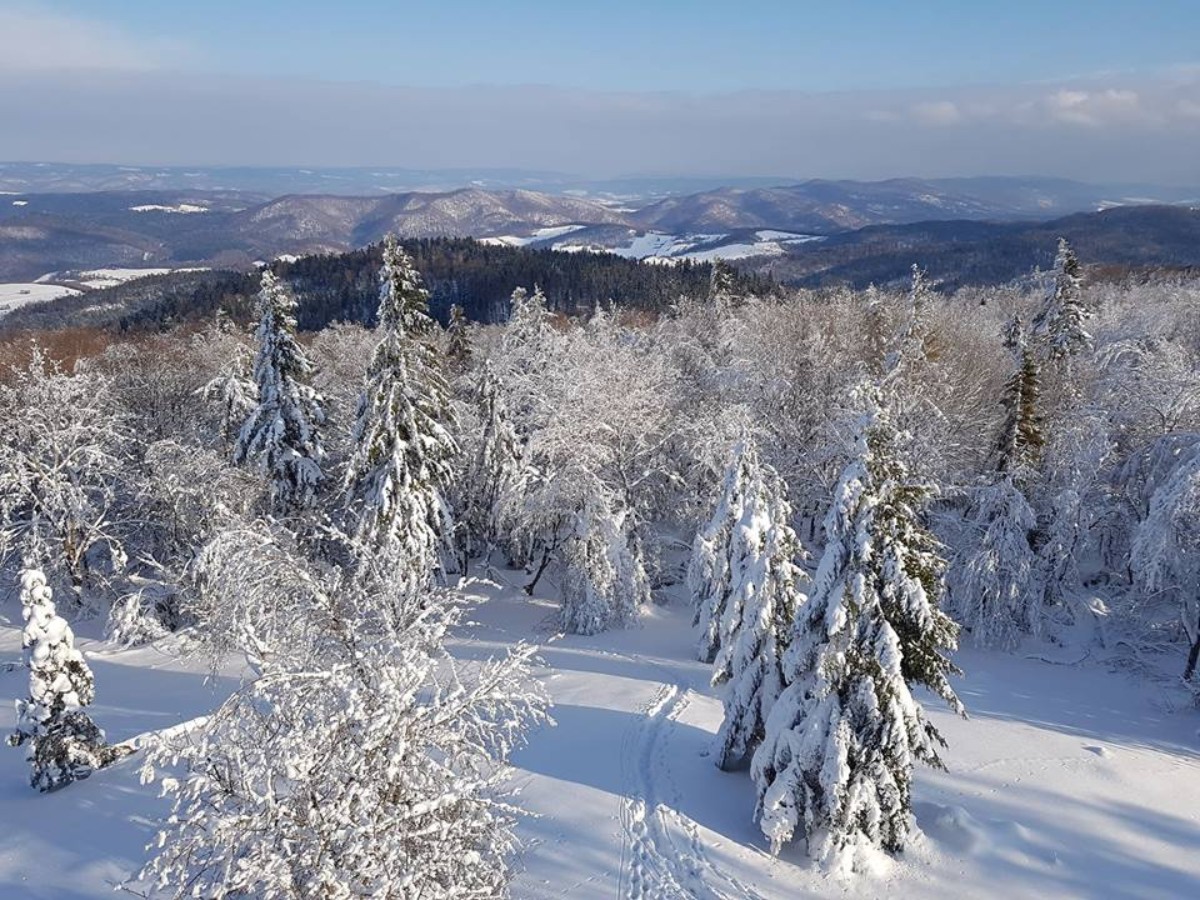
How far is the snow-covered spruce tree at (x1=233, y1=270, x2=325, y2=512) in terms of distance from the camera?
23344 millimetres

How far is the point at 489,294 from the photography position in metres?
104


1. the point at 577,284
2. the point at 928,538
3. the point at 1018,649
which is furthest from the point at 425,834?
the point at 577,284

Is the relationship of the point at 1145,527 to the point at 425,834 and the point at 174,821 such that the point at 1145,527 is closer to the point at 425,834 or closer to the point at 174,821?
the point at 425,834

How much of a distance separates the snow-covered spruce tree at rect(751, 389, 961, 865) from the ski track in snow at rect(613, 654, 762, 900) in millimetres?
1279

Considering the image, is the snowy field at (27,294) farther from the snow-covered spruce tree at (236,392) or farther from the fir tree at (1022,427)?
the fir tree at (1022,427)

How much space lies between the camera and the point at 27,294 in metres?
150

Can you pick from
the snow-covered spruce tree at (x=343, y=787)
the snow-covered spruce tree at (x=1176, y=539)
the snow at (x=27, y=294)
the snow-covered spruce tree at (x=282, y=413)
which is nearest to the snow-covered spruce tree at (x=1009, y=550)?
the snow-covered spruce tree at (x=1176, y=539)

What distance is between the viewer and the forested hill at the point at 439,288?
92.2 meters

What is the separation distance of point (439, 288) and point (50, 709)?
9754 centimetres

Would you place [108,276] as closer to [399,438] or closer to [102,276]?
[102,276]

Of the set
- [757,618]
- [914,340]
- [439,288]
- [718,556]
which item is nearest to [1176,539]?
[914,340]

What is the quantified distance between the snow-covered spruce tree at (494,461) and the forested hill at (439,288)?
186 ft

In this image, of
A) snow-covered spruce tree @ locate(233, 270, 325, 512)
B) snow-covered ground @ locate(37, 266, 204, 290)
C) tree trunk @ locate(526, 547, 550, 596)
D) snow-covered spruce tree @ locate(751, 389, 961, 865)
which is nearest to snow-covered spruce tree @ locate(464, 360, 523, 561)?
tree trunk @ locate(526, 547, 550, 596)

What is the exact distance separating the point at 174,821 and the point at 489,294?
100m
